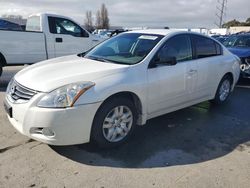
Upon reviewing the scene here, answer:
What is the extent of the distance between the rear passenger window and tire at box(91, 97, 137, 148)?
73.2 inches

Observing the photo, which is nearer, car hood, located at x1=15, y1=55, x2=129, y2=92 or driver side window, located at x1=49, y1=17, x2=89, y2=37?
car hood, located at x1=15, y1=55, x2=129, y2=92

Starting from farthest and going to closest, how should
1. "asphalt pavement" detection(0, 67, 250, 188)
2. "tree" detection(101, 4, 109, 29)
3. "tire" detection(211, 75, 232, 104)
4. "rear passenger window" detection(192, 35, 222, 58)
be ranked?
"tree" detection(101, 4, 109, 29) → "tire" detection(211, 75, 232, 104) → "rear passenger window" detection(192, 35, 222, 58) → "asphalt pavement" detection(0, 67, 250, 188)

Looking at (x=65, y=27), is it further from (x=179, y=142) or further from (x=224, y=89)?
(x=179, y=142)

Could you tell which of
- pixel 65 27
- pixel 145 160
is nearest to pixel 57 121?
pixel 145 160

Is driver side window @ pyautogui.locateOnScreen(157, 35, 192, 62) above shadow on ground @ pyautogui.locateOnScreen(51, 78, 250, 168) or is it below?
above

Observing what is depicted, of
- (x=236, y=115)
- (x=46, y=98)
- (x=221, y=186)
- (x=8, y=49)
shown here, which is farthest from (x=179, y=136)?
(x=8, y=49)

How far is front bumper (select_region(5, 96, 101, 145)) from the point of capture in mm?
3264

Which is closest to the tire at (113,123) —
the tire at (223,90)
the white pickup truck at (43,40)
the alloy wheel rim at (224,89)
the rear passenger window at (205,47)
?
the rear passenger window at (205,47)

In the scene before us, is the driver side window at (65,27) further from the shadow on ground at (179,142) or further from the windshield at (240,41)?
the shadow on ground at (179,142)

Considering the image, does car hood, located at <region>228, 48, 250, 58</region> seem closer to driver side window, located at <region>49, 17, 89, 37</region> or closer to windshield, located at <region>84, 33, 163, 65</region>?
windshield, located at <region>84, 33, 163, 65</region>

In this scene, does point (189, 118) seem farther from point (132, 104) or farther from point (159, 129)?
point (132, 104)

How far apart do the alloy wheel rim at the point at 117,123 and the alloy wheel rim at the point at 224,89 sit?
2846 millimetres

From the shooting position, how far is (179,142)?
164 inches

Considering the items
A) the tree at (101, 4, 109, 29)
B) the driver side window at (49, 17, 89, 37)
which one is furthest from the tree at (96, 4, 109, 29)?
the driver side window at (49, 17, 89, 37)
